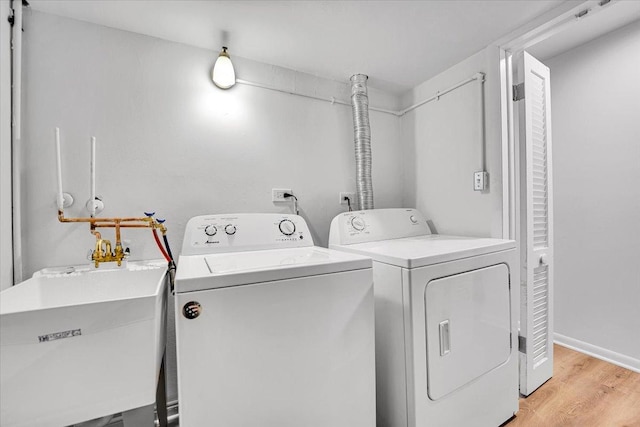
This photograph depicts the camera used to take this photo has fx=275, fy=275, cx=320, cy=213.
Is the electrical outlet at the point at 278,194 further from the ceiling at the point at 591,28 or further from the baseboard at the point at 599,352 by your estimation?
the baseboard at the point at 599,352

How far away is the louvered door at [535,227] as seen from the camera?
1.64 meters

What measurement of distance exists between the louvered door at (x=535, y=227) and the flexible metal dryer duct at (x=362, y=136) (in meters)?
0.93

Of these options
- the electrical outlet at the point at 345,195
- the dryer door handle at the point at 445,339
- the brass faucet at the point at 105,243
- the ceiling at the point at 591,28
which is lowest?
the dryer door handle at the point at 445,339

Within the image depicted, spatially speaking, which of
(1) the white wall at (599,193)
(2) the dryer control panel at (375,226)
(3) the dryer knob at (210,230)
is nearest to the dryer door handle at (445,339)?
(2) the dryer control panel at (375,226)

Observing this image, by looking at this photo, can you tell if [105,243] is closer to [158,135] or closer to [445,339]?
[158,135]

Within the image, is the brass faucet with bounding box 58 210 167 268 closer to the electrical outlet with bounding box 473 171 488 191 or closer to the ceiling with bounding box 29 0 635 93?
the ceiling with bounding box 29 0 635 93

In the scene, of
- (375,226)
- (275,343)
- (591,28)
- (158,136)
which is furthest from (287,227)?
(591,28)

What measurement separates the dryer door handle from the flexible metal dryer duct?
3.18 feet

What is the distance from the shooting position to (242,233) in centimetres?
148

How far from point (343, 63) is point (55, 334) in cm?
195

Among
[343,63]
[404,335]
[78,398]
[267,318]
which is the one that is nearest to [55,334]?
[78,398]

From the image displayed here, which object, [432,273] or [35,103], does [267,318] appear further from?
[35,103]

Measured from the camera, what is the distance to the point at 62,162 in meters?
1.34

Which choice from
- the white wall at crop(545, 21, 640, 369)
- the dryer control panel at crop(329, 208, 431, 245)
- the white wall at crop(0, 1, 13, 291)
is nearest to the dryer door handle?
the dryer control panel at crop(329, 208, 431, 245)
